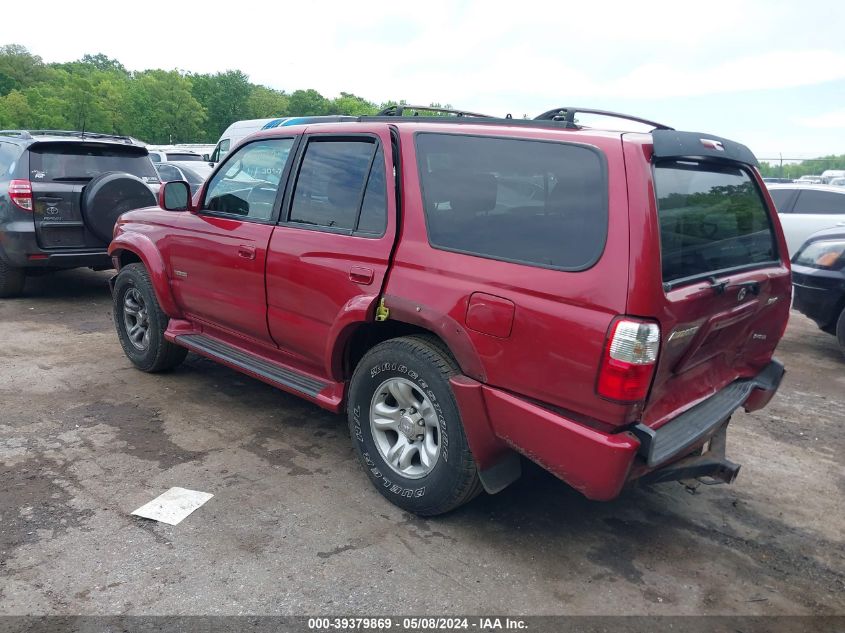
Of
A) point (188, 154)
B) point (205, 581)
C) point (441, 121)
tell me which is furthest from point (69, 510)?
A: point (188, 154)

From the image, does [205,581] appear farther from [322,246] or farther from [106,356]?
[106,356]

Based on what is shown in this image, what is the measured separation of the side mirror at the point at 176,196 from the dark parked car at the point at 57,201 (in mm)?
2628

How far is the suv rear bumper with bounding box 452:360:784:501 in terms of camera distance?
2.48 meters

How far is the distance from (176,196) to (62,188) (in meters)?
3.32

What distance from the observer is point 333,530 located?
3049 millimetres

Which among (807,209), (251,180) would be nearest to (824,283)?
(807,209)

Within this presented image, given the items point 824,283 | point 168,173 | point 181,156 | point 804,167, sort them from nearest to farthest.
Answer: point 824,283 < point 168,173 < point 181,156 < point 804,167

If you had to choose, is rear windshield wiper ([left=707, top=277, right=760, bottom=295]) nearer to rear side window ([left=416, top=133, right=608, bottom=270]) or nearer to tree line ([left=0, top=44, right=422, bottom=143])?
rear side window ([left=416, top=133, right=608, bottom=270])

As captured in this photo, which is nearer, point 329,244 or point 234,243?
point 329,244

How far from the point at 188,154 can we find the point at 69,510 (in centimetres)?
1949

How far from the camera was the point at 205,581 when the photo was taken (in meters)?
2.66

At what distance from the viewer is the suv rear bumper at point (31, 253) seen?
271 inches

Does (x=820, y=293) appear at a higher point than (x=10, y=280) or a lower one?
higher

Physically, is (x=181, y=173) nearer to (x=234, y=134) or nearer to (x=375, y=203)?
(x=234, y=134)
